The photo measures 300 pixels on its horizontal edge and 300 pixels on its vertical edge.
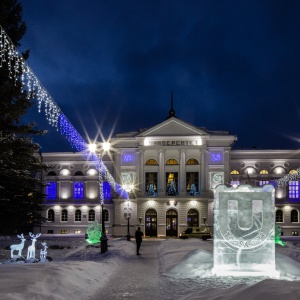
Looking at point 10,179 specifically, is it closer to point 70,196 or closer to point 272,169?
point 70,196

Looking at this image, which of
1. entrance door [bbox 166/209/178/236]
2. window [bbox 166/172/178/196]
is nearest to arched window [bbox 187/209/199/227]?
entrance door [bbox 166/209/178/236]

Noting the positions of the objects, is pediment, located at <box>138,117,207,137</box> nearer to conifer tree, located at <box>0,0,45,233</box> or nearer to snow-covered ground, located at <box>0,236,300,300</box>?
conifer tree, located at <box>0,0,45,233</box>

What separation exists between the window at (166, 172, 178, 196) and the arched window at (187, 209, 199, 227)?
2971 millimetres

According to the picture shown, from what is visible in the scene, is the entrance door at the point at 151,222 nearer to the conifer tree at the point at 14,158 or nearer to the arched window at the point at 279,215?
the arched window at the point at 279,215

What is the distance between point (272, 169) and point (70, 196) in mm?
26022

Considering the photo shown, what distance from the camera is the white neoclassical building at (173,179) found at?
58.4m

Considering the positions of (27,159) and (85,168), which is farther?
(85,168)

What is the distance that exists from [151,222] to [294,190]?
18085mm

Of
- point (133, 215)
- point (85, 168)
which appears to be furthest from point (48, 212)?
point (133, 215)

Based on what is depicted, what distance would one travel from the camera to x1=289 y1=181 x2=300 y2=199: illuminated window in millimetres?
59312

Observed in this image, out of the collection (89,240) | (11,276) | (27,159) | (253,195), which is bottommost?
(89,240)

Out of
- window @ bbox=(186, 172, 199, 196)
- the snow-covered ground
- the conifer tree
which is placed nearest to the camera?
the snow-covered ground

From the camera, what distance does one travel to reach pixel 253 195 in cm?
1903

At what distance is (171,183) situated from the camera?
194 ft
